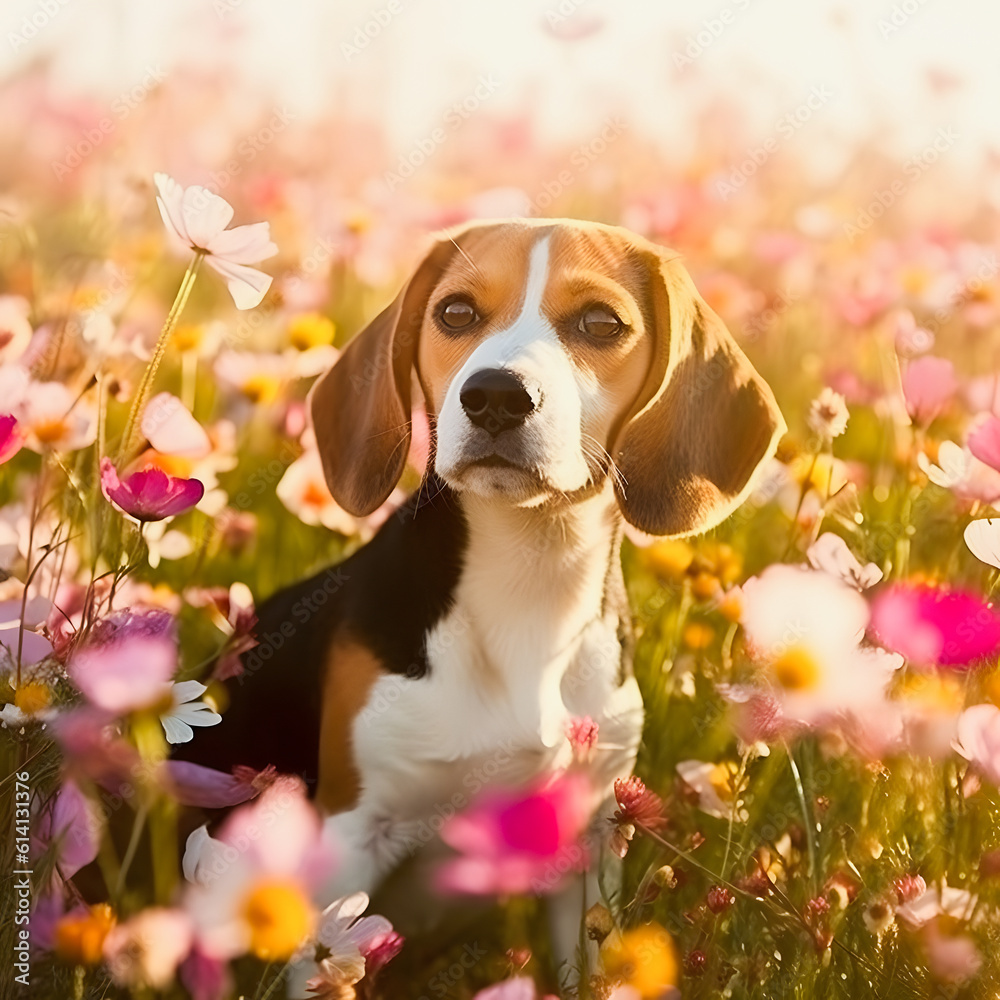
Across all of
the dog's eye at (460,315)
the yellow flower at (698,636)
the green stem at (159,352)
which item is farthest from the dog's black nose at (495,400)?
the yellow flower at (698,636)

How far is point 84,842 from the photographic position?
174 cm

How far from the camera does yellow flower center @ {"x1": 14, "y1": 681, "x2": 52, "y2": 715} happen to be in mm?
1697

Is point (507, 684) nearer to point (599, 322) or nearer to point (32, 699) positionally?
point (599, 322)

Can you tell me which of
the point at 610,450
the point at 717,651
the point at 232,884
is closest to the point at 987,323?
the point at 717,651

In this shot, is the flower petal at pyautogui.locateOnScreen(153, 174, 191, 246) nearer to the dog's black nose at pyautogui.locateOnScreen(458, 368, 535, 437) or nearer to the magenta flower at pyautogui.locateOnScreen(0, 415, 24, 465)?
the magenta flower at pyautogui.locateOnScreen(0, 415, 24, 465)

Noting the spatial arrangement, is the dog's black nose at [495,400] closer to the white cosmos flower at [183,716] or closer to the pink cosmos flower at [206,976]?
the white cosmos flower at [183,716]

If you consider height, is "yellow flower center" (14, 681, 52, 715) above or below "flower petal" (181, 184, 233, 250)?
below

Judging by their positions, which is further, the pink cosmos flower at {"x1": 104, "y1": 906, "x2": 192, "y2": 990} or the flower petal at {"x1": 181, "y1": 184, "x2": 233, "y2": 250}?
the flower petal at {"x1": 181, "y1": 184, "x2": 233, "y2": 250}

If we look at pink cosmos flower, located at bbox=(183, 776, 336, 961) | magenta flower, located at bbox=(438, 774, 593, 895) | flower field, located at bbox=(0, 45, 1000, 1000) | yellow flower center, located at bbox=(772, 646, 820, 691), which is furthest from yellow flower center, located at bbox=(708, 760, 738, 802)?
pink cosmos flower, located at bbox=(183, 776, 336, 961)

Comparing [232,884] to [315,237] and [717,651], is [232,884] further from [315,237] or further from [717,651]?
[315,237]

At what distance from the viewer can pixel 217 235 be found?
1.92m

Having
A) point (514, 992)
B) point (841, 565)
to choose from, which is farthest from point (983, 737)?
point (514, 992)

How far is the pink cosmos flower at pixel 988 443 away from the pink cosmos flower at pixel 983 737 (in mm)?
405

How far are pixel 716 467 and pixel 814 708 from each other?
0.63 meters
